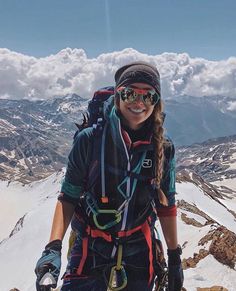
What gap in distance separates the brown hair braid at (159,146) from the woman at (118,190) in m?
0.02

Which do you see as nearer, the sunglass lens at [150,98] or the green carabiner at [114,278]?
the green carabiner at [114,278]

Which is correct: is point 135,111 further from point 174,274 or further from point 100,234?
point 174,274

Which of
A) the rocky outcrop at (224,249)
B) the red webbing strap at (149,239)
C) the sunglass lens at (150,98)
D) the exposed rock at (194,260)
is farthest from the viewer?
the exposed rock at (194,260)

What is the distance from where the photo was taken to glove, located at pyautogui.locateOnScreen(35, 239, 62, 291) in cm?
589

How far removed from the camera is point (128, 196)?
6.72 meters

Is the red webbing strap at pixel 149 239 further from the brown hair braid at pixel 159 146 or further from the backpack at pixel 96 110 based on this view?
the backpack at pixel 96 110

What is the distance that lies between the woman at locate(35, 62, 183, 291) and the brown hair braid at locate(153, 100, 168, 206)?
0.02 metres

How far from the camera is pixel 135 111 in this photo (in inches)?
270

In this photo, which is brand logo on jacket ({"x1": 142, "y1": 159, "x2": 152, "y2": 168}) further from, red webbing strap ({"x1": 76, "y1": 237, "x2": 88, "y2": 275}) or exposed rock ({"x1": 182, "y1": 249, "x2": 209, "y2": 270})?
exposed rock ({"x1": 182, "y1": 249, "x2": 209, "y2": 270})

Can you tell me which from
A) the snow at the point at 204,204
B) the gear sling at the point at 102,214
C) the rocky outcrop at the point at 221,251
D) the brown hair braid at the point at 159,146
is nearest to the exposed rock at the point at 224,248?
the rocky outcrop at the point at 221,251

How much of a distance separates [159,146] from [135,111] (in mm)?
697

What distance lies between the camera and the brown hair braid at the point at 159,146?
6.77m

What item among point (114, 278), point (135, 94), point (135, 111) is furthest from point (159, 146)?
point (114, 278)

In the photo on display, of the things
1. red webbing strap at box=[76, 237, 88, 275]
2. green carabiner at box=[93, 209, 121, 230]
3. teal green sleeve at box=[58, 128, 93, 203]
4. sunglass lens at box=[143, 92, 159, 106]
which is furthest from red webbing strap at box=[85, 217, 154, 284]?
sunglass lens at box=[143, 92, 159, 106]
